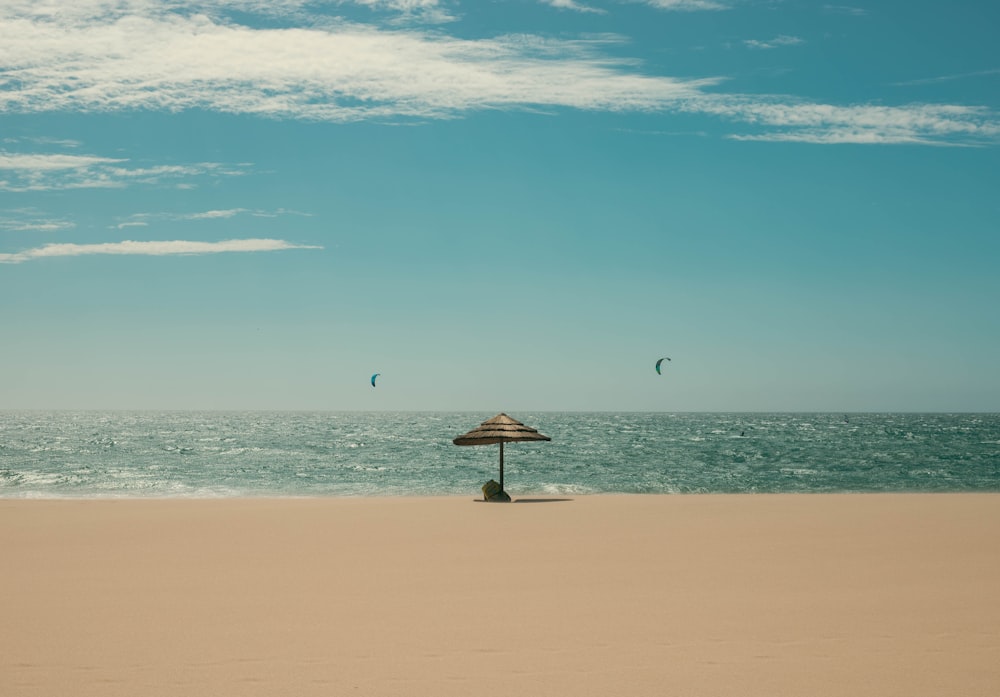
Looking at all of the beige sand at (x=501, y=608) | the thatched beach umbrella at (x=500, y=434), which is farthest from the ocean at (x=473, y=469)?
the beige sand at (x=501, y=608)

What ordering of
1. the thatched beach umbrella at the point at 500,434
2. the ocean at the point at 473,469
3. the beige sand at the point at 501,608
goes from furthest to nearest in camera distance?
the ocean at the point at 473,469 → the thatched beach umbrella at the point at 500,434 → the beige sand at the point at 501,608

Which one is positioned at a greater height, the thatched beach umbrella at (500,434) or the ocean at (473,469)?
the thatched beach umbrella at (500,434)

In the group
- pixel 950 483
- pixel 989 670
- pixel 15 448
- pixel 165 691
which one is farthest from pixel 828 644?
pixel 15 448

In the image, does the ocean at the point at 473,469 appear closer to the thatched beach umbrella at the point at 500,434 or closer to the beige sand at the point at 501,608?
the thatched beach umbrella at the point at 500,434

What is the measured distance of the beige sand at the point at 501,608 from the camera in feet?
22.7

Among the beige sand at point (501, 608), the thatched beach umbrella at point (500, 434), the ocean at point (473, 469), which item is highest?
the thatched beach umbrella at point (500, 434)

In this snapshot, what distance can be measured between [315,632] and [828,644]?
449cm

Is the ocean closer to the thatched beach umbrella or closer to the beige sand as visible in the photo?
the thatched beach umbrella

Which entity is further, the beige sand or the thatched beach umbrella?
the thatched beach umbrella

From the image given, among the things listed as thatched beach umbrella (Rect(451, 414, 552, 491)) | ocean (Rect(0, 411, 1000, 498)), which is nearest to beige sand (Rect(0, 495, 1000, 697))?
thatched beach umbrella (Rect(451, 414, 552, 491))

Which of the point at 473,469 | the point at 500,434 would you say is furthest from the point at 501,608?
the point at 473,469

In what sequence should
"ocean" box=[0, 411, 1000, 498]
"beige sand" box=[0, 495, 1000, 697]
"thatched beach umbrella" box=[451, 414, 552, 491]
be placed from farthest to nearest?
"ocean" box=[0, 411, 1000, 498] < "thatched beach umbrella" box=[451, 414, 552, 491] < "beige sand" box=[0, 495, 1000, 697]

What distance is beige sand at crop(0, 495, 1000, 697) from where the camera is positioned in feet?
22.7

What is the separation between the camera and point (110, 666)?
7230mm
